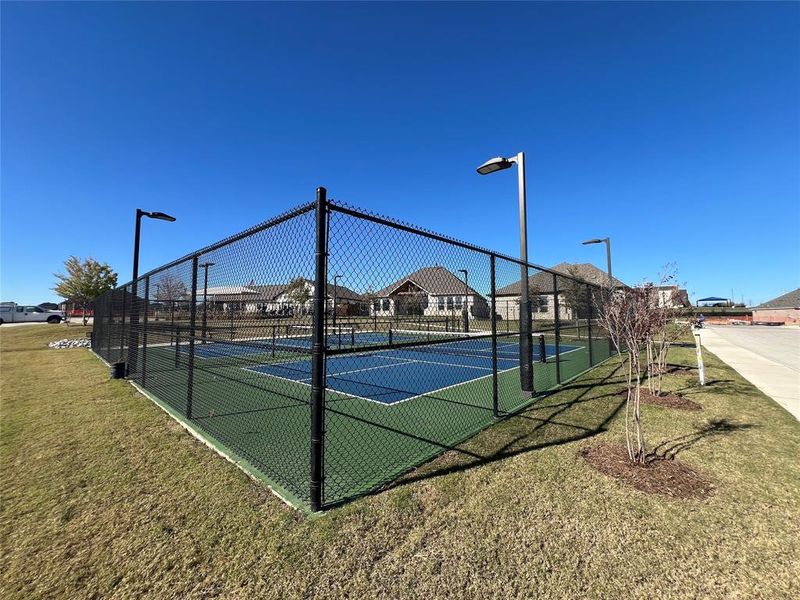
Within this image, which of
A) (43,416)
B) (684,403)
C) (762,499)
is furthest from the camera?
(684,403)

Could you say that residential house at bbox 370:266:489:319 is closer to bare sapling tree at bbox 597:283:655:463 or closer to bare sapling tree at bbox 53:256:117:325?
bare sapling tree at bbox 597:283:655:463

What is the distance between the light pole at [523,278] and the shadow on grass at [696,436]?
2434 millimetres

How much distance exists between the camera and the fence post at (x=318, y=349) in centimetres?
273

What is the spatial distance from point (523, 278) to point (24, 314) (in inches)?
2109

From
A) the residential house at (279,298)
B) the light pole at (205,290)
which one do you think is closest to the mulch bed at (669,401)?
the residential house at (279,298)

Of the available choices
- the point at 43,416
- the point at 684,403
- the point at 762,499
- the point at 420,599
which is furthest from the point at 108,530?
the point at 684,403

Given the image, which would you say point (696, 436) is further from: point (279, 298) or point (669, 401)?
point (279, 298)

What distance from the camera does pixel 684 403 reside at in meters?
6.04

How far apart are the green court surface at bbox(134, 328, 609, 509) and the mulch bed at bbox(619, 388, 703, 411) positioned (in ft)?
5.61

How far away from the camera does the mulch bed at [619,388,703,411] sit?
590 cm

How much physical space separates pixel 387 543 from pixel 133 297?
27.4ft

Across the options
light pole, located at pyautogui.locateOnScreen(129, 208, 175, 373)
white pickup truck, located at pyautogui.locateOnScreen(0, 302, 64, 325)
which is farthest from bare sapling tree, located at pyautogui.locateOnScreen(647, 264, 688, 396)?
white pickup truck, located at pyautogui.locateOnScreen(0, 302, 64, 325)

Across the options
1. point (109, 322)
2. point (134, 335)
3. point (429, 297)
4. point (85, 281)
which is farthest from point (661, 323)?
point (85, 281)

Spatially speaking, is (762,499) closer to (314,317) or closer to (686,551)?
(686,551)
